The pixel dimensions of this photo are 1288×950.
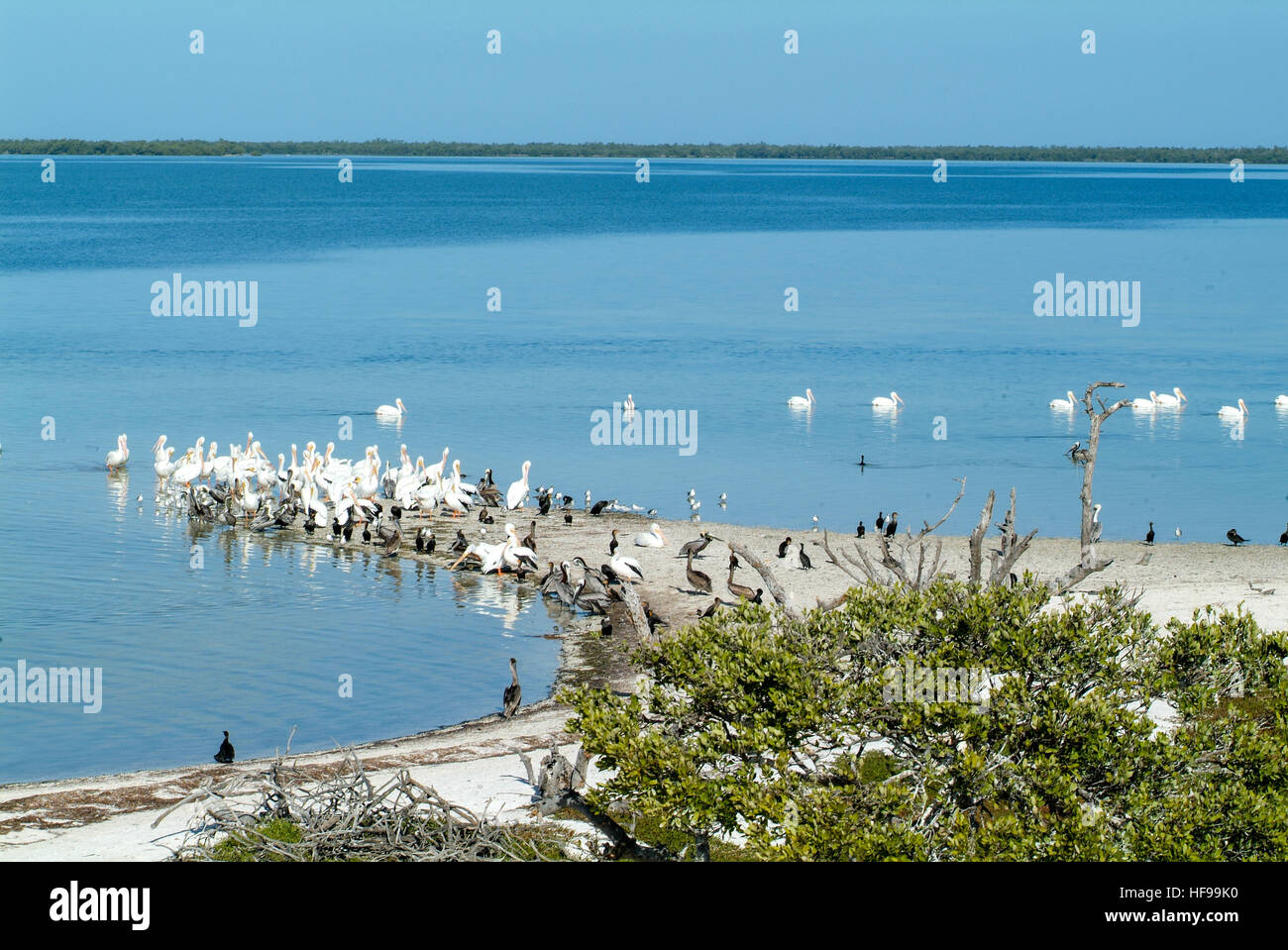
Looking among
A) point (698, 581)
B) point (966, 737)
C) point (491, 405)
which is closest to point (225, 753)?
point (698, 581)

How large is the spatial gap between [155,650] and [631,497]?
42.2 ft

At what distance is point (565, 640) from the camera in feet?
70.0

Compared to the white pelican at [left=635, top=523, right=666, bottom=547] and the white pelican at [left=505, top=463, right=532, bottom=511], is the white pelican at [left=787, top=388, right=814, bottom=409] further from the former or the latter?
the white pelican at [left=635, top=523, right=666, bottom=547]

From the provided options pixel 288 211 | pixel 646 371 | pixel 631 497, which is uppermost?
pixel 288 211

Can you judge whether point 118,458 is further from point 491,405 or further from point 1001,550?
point 1001,550

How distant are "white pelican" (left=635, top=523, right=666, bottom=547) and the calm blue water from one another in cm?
320

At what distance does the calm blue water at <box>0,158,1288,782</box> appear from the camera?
65.4 ft

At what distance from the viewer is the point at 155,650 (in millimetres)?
20016

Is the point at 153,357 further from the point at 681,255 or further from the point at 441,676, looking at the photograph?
the point at 681,255

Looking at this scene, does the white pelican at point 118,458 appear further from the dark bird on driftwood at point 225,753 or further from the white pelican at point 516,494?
the dark bird on driftwood at point 225,753

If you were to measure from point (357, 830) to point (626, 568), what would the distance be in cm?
1303

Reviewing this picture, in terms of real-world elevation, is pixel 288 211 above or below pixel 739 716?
above
